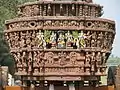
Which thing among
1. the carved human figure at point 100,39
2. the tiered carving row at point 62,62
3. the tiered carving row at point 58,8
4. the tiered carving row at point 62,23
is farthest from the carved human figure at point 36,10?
the carved human figure at point 100,39

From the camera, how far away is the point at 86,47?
1075 centimetres

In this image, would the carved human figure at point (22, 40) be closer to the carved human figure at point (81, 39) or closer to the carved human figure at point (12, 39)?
the carved human figure at point (12, 39)

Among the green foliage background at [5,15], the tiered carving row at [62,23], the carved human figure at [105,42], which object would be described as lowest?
the green foliage background at [5,15]

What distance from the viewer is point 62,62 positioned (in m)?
10.8

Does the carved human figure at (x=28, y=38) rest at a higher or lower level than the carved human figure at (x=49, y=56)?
higher

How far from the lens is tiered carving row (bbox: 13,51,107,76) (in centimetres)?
1070

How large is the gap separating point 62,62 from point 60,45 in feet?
1.49

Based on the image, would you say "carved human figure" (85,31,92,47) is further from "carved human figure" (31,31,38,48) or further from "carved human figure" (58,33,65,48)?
"carved human figure" (31,31,38,48)

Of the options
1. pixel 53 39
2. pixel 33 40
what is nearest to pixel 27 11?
pixel 33 40

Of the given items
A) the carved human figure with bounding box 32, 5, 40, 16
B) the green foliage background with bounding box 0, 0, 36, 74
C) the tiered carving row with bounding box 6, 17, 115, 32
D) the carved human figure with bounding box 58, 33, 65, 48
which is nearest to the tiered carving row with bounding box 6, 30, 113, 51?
the carved human figure with bounding box 58, 33, 65, 48

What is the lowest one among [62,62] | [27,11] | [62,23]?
[62,62]

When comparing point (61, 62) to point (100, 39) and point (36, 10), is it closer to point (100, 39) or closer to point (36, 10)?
point (100, 39)

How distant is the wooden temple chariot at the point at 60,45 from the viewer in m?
10.7

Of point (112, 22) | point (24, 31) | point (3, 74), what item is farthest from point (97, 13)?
point (3, 74)
